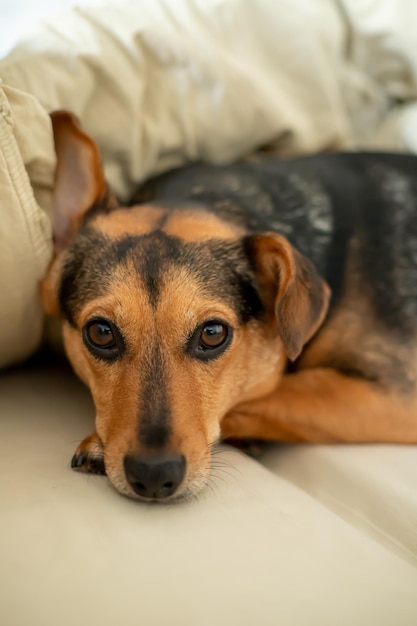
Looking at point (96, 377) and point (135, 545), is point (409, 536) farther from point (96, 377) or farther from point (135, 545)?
point (96, 377)

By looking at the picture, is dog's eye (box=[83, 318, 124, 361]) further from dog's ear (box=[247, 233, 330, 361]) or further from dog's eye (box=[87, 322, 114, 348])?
dog's ear (box=[247, 233, 330, 361])

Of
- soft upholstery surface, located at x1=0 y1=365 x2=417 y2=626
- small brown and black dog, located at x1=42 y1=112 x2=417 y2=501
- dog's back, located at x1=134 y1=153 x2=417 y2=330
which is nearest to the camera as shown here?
soft upholstery surface, located at x1=0 y1=365 x2=417 y2=626

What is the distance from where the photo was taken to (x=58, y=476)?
1.57m

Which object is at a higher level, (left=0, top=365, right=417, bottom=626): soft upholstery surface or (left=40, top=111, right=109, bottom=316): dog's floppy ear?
(left=40, top=111, right=109, bottom=316): dog's floppy ear

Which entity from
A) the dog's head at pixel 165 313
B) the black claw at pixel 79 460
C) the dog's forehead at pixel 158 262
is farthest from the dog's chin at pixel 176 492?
the dog's forehead at pixel 158 262

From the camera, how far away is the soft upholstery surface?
48.0 inches

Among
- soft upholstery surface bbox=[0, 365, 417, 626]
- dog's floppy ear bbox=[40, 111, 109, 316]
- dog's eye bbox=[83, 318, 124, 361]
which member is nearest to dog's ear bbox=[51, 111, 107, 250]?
dog's floppy ear bbox=[40, 111, 109, 316]

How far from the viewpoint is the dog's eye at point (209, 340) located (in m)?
1.69

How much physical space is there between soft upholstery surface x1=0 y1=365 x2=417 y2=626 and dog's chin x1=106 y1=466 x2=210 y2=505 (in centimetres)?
2

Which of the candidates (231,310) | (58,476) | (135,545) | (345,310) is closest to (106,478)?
(58,476)

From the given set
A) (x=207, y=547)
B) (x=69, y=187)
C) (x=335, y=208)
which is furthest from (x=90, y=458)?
(x=335, y=208)

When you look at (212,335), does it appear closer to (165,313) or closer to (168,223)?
(165,313)

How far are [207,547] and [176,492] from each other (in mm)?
165

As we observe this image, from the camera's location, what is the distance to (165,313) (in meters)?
1.64
